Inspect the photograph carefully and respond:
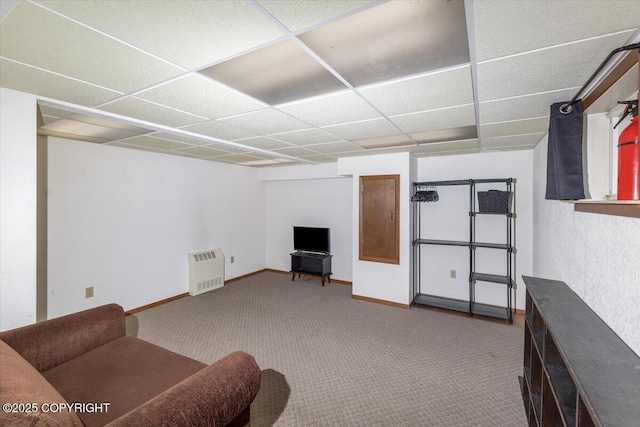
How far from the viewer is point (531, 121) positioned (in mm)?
2648

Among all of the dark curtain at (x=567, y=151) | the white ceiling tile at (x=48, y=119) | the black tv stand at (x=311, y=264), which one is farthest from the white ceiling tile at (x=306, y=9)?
the black tv stand at (x=311, y=264)

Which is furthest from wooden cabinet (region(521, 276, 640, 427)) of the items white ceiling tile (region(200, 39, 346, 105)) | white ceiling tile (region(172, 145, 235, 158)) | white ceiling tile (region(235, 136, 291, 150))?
white ceiling tile (region(172, 145, 235, 158))

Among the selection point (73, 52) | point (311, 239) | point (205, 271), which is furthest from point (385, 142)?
point (205, 271)

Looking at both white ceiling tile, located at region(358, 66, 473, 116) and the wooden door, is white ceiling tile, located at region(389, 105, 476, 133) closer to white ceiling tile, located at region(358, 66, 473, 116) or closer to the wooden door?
white ceiling tile, located at region(358, 66, 473, 116)

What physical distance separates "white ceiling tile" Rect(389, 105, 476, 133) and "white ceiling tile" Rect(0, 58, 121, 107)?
237 cm

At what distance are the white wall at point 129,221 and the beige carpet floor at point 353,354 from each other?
58 cm

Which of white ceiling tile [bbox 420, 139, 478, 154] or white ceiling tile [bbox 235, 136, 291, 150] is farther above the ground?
white ceiling tile [bbox 235, 136, 291, 150]

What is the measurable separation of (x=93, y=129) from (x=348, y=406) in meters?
3.72

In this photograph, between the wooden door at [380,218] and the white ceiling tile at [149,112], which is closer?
the white ceiling tile at [149,112]

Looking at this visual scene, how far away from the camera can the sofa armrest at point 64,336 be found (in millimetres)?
1759

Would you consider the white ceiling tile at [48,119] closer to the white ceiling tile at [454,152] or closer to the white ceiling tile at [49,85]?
the white ceiling tile at [49,85]

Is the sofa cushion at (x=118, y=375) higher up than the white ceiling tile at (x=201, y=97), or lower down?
lower down

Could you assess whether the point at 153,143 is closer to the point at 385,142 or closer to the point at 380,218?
the point at 385,142

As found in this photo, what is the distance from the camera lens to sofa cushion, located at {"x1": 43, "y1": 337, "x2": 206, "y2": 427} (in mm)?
1554
